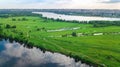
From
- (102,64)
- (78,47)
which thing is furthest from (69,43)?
(102,64)

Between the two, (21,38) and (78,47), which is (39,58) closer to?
(78,47)

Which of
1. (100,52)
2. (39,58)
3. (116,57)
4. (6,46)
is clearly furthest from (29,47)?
(116,57)

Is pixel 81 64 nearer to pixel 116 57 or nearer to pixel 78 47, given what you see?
pixel 116 57

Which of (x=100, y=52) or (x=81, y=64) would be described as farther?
(x=100, y=52)

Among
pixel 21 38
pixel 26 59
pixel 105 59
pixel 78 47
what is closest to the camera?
pixel 105 59

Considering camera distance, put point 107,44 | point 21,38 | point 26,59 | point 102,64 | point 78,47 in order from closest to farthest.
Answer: point 102,64 → point 26,59 → point 78,47 → point 107,44 → point 21,38

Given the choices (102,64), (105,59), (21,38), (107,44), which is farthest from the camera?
(21,38)
